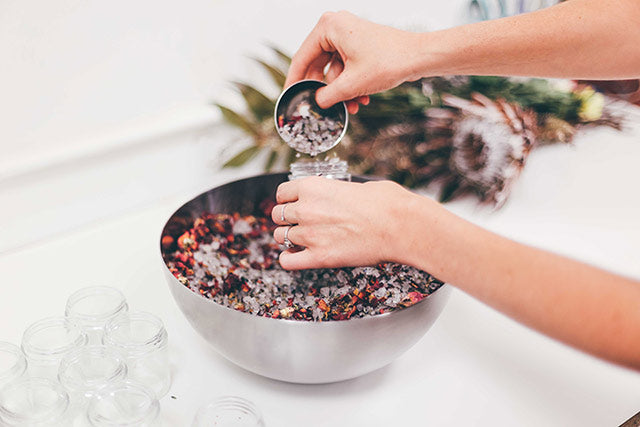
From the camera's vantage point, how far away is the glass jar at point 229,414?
906 millimetres

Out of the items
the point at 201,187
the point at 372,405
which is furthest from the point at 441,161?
the point at 372,405

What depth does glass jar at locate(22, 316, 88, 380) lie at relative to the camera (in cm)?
97

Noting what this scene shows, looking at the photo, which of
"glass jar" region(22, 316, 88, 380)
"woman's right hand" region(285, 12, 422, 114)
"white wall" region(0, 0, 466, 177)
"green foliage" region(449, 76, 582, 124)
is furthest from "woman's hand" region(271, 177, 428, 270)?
"green foliage" region(449, 76, 582, 124)

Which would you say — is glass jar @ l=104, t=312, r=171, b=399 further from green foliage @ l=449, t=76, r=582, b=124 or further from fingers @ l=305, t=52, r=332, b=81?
green foliage @ l=449, t=76, r=582, b=124

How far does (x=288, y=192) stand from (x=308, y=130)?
0.26 m

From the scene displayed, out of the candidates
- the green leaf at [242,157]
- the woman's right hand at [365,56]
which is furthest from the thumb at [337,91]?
the green leaf at [242,157]

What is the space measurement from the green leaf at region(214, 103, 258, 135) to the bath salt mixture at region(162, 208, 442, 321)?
0.46 m

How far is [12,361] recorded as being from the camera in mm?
953

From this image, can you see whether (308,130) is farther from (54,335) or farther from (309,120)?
(54,335)

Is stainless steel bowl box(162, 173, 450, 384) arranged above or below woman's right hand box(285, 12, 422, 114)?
below

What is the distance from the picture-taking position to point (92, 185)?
1483mm

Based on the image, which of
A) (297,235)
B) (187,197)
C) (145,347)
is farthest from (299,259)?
(187,197)

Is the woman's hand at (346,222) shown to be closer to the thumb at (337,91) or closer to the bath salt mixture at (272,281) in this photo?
the bath salt mixture at (272,281)

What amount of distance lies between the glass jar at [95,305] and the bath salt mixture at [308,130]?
429 millimetres
